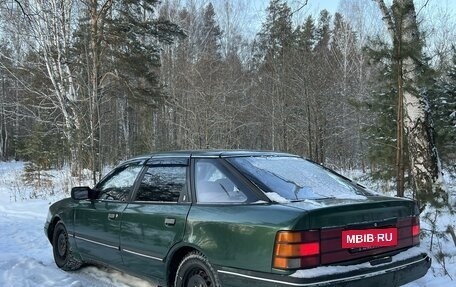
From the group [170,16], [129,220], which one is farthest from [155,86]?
[129,220]

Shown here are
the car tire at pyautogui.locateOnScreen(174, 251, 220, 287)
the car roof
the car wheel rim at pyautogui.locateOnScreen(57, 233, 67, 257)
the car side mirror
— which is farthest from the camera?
the car wheel rim at pyautogui.locateOnScreen(57, 233, 67, 257)

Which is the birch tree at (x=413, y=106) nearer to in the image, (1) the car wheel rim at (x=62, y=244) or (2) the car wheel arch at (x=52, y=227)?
(1) the car wheel rim at (x=62, y=244)

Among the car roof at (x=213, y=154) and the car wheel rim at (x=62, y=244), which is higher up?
the car roof at (x=213, y=154)

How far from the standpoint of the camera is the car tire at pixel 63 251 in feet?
19.3

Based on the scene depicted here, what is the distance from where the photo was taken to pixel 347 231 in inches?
135

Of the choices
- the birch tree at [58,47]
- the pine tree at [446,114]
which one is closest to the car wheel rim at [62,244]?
the pine tree at [446,114]

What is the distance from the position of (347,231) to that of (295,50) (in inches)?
826

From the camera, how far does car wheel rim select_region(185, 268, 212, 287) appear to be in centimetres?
385

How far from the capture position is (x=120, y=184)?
17.1ft

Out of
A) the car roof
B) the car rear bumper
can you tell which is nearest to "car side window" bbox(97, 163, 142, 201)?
the car roof

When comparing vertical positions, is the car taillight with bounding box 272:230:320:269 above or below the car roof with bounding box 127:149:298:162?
below

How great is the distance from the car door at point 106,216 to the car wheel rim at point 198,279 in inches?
45.7

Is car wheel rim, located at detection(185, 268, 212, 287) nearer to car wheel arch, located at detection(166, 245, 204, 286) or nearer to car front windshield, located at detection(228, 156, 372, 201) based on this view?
car wheel arch, located at detection(166, 245, 204, 286)

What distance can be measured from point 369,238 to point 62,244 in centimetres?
422
